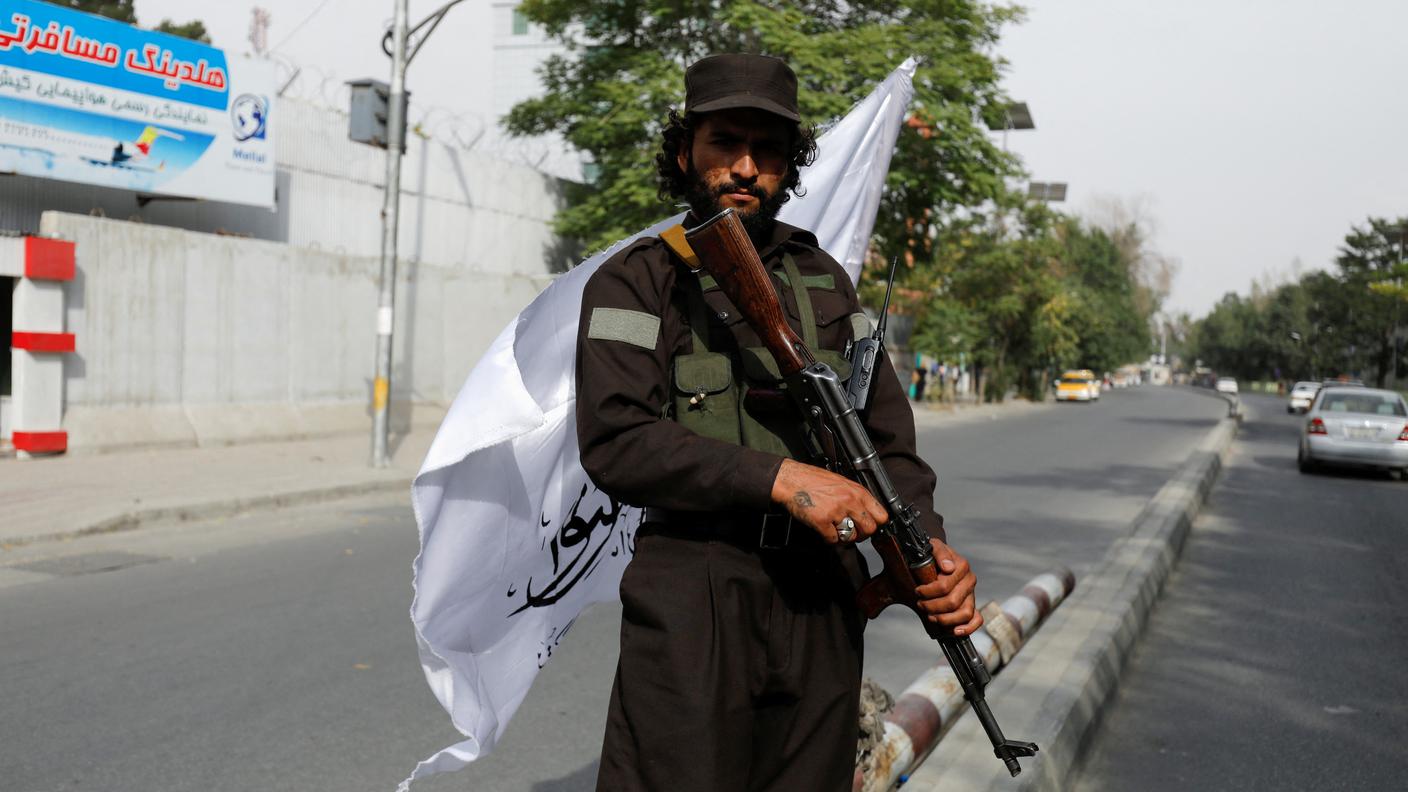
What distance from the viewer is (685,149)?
88.4 inches

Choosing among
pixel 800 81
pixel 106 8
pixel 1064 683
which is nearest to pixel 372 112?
pixel 800 81

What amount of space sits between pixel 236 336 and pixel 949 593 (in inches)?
573

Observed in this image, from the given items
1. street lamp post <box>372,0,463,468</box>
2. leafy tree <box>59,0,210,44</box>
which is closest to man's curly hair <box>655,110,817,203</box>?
street lamp post <box>372,0,463,468</box>

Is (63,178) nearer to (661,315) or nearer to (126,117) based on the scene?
(126,117)

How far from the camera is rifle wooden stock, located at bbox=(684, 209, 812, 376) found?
1.96 m

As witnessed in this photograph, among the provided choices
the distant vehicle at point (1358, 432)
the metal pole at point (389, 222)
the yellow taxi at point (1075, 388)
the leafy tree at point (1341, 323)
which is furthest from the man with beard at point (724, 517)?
the leafy tree at point (1341, 323)

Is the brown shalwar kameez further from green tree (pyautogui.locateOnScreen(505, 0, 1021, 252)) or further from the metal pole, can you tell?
green tree (pyautogui.locateOnScreen(505, 0, 1021, 252))

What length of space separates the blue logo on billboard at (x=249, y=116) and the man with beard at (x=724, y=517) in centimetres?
1449

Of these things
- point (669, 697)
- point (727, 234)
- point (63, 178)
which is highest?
point (63, 178)

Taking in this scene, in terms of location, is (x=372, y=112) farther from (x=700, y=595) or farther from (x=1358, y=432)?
(x=1358, y=432)

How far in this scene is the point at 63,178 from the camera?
1325cm

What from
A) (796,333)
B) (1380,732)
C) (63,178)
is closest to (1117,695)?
(1380,732)

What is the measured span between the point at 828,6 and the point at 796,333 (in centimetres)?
2054

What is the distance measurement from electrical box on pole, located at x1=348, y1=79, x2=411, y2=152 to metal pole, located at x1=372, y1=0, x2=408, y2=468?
0.04 m
